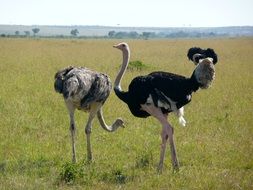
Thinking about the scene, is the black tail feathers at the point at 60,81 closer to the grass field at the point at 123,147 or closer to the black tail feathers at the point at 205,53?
the grass field at the point at 123,147

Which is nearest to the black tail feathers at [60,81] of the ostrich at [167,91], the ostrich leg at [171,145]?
the ostrich at [167,91]

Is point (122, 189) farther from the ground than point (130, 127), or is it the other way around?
point (130, 127)

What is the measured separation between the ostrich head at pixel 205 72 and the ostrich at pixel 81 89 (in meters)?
1.40

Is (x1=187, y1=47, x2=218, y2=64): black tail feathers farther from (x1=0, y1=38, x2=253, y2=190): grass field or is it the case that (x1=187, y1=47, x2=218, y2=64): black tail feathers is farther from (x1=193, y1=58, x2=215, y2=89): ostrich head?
(x1=0, y1=38, x2=253, y2=190): grass field

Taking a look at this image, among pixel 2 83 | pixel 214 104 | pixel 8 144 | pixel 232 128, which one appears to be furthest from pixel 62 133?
pixel 2 83

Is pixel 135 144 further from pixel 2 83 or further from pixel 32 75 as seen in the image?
pixel 32 75

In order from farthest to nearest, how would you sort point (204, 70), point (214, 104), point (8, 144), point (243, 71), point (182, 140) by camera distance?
point (243, 71) < point (214, 104) < point (182, 140) < point (8, 144) < point (204, 70)

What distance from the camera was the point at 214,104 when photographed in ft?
38.0

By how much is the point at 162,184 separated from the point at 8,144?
2800 millimetres

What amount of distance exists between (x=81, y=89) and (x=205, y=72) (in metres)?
1.59

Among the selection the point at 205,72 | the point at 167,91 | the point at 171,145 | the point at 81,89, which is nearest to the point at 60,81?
the point at 81,89

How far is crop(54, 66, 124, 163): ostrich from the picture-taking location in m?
6.46

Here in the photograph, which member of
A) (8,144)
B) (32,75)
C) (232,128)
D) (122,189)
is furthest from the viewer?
(32,75)

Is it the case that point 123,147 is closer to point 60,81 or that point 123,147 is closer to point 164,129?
point 164,129
